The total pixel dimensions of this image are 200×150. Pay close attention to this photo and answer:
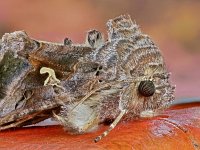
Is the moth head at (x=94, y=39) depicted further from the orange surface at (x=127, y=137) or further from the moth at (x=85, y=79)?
the orange surface at (x=127, y=137)

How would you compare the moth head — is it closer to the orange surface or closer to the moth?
the moth

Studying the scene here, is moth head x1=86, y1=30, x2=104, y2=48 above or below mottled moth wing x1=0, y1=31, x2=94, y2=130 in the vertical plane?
above

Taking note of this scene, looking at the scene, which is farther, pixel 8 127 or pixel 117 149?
pixel 8 127

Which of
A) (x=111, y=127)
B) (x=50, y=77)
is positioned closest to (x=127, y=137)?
(x=111, y=127)

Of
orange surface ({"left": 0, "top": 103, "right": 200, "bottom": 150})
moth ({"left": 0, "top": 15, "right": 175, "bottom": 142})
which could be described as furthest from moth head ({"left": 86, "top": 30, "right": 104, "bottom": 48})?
orange surface ({"left": 0, "top": 103, "right": 200, "bottom": 150})

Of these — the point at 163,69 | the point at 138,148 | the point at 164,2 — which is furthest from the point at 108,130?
the point at 164,2

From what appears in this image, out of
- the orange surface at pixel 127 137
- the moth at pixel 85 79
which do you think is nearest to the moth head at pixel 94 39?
the moth at pixel 85 79

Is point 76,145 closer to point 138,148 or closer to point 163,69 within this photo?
point 138,148
